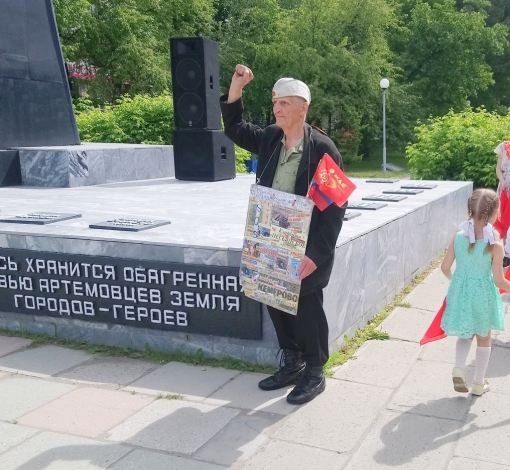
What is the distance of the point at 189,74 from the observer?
10.5 m

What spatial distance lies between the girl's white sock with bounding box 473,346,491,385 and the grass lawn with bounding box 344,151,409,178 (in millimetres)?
21260

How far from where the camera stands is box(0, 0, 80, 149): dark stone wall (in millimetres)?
9305

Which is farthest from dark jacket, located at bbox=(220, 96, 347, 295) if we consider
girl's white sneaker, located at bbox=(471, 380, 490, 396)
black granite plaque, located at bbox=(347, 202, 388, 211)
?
A: black granite plaque, located at bbox=(347, 202, 388, 211)

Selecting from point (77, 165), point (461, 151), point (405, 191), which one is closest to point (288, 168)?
point (405, 191)

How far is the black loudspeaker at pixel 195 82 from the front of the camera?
10344mm

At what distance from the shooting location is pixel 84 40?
26.1 meters

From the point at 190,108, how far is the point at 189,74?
21.1 inches

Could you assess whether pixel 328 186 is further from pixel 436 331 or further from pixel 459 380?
pixel 459 380

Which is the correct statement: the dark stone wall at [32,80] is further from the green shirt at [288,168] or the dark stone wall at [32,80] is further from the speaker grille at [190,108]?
the green shirt at [288,168]

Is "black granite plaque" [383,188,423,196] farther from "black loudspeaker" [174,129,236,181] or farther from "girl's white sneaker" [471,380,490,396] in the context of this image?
"girl's white sneaker" [471,380,490,396]

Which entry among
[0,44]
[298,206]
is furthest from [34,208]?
[298,206]

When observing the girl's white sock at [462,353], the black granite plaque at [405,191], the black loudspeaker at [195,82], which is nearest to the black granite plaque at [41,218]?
the girl's white sock at [462,353]

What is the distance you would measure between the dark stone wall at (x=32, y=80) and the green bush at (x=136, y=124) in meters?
4.80

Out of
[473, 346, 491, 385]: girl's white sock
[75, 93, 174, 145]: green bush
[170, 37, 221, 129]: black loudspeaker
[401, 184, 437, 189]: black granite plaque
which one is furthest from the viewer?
[75, 93, 174, 145]: green bush
